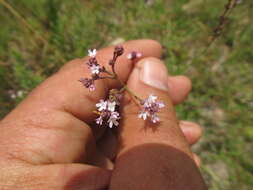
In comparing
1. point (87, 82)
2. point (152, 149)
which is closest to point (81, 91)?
point (87, 82)

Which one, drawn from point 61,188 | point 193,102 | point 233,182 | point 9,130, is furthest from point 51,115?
point 233,182

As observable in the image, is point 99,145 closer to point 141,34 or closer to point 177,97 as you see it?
point 177,97

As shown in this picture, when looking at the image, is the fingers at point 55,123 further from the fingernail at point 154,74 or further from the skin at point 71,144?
the fingernail at point 154,74

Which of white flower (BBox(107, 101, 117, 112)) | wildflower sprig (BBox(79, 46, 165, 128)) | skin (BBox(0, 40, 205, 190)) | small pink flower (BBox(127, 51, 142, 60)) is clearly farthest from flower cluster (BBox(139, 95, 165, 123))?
small pink flower (BBox(127, 51, 142, 60))

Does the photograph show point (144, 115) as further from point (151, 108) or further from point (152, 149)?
point (152, 149)

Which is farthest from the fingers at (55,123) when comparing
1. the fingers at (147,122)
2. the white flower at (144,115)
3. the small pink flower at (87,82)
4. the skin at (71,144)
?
the white flower at (144,115)

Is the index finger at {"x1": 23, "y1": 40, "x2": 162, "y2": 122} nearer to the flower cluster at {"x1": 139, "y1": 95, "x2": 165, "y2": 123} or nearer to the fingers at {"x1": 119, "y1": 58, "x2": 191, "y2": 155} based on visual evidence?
the fingers at {"x1": 119, "y1": 58, "x2": 191, "y2": 155}

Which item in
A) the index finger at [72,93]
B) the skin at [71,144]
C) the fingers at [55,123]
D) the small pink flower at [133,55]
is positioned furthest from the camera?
the small pink flower at [133,55]
